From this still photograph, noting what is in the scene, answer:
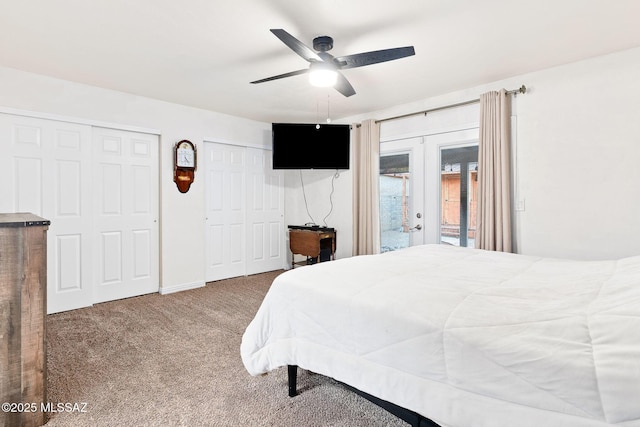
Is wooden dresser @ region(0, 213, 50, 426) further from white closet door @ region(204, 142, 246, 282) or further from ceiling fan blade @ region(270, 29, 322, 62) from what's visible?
white closet door @ region(204, 142, 246, 282)

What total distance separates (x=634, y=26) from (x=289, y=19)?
243 cm

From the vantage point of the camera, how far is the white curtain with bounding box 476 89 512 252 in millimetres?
3236

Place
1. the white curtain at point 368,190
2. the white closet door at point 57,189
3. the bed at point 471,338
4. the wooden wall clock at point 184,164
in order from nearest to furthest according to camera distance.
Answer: the bed at point 471,338
the white closet door at point 57,189
the wooden wall clock at point 184,164
the white curtain at point 368,190

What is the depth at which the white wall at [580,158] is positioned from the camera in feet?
8.90

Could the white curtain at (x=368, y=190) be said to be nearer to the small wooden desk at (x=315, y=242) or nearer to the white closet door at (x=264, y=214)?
the small wooden desk at (x=315, y=242)

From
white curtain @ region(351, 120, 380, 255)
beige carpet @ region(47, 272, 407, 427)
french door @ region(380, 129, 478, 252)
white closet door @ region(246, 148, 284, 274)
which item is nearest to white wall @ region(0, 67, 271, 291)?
white closet door @ region(246, 148, 284, 274)

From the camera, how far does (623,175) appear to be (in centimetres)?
273

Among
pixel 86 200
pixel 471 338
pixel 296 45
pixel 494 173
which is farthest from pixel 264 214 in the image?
pixel 471 338

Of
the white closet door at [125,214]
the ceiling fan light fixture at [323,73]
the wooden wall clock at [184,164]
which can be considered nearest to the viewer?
the ceiling fan light fixture at [323,73]

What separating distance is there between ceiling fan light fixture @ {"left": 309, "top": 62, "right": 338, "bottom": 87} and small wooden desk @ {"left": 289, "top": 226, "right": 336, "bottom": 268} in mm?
2555

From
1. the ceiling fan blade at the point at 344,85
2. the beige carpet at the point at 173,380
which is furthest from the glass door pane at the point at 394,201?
the beige carpet at the point at 173,380

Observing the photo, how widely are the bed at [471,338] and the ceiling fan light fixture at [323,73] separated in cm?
144

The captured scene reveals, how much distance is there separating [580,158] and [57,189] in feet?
16.4

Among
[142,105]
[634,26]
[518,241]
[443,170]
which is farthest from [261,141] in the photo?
[634,26]
